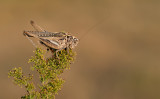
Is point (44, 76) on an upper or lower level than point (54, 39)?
lower

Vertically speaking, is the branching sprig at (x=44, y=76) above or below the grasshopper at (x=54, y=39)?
below

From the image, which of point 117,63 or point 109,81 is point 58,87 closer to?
point 109,81

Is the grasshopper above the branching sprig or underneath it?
above

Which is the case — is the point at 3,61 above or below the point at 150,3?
below

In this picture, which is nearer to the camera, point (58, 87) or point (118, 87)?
point (58, 87)

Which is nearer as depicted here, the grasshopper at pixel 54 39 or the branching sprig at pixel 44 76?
the branching sprig at pixel 44 76

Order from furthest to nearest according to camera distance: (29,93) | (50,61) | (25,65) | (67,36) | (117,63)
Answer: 1. (117,63)
2. (25,65)
3. (67,36)
4. (50,61)
5. (29,93)

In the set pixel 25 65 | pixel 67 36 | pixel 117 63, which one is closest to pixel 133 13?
pixel 117 63

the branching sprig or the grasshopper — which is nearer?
the branching sprig

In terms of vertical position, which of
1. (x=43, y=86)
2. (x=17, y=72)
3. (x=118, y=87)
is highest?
(x=17, y=72)

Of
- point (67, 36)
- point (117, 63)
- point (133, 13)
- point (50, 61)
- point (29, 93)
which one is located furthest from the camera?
point (133, 13)

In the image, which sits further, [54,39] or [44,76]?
[54,39]
